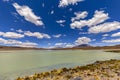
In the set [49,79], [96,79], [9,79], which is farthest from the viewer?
[9,79]

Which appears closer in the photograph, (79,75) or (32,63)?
(79,75)

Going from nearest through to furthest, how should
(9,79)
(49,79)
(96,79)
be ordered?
1. (96,79)
2. (49,79)
3. (9,79)

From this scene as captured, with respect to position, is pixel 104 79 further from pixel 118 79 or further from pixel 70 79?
pixel 70 79

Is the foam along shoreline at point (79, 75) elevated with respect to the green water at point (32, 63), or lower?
lower

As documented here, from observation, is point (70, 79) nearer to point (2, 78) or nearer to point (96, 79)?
point (96, 79)

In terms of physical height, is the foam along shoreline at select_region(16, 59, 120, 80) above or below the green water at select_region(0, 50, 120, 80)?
below

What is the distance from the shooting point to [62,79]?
481 inches

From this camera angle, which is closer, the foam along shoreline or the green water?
the foam along shoreline

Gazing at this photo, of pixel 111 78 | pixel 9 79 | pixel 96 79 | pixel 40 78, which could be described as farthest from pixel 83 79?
pixel 9 79

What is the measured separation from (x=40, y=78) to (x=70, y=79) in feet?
9.78

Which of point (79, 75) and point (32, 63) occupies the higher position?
point (32, 63)

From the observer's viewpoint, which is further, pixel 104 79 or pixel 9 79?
pixel 9 79

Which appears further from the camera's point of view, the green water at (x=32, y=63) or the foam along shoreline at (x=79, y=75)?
the green water at (x=32, y=63)

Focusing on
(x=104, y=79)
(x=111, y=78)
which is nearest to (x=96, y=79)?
(x=104, y=79)
